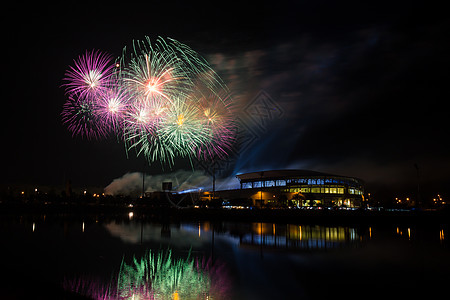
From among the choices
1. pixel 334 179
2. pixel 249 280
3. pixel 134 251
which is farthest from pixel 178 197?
pixel 249 280

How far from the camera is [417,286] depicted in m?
15.3

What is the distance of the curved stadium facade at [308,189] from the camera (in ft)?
313

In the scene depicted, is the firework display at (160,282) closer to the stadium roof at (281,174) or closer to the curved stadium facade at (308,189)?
the curved stadium facade at (308,189)

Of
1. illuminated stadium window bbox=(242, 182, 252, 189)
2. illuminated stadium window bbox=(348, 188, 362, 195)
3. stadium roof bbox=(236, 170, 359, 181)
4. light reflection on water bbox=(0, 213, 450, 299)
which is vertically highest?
stadium roof bbox=(236, 170, 359, 181)

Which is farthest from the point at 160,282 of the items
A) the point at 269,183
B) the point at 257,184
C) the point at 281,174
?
the point at 257,184

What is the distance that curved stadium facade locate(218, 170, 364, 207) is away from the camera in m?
95.4

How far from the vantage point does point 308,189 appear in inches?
3858

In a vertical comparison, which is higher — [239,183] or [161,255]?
[239,183]

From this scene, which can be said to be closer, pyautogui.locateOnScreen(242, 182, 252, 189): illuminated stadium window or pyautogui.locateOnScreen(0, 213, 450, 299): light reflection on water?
pyautogui.locateOnScreen(0, 213, 450, 299): light reflection on water

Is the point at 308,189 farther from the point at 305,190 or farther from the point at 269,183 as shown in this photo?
the point at 269,183

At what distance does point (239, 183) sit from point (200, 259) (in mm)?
97257

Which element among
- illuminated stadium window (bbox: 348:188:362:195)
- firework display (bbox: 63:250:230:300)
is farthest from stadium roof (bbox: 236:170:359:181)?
firework display (bbox: 63:250:230:300)

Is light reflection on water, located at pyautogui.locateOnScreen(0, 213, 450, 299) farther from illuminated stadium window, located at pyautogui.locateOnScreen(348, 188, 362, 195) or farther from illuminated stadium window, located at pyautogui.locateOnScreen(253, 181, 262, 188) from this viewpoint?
illuminated stadium window, located at pyautogui.locateOnScreen(253, 181, 262, 188)

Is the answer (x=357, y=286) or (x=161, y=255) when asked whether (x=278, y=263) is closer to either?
(x=357, y=286)
